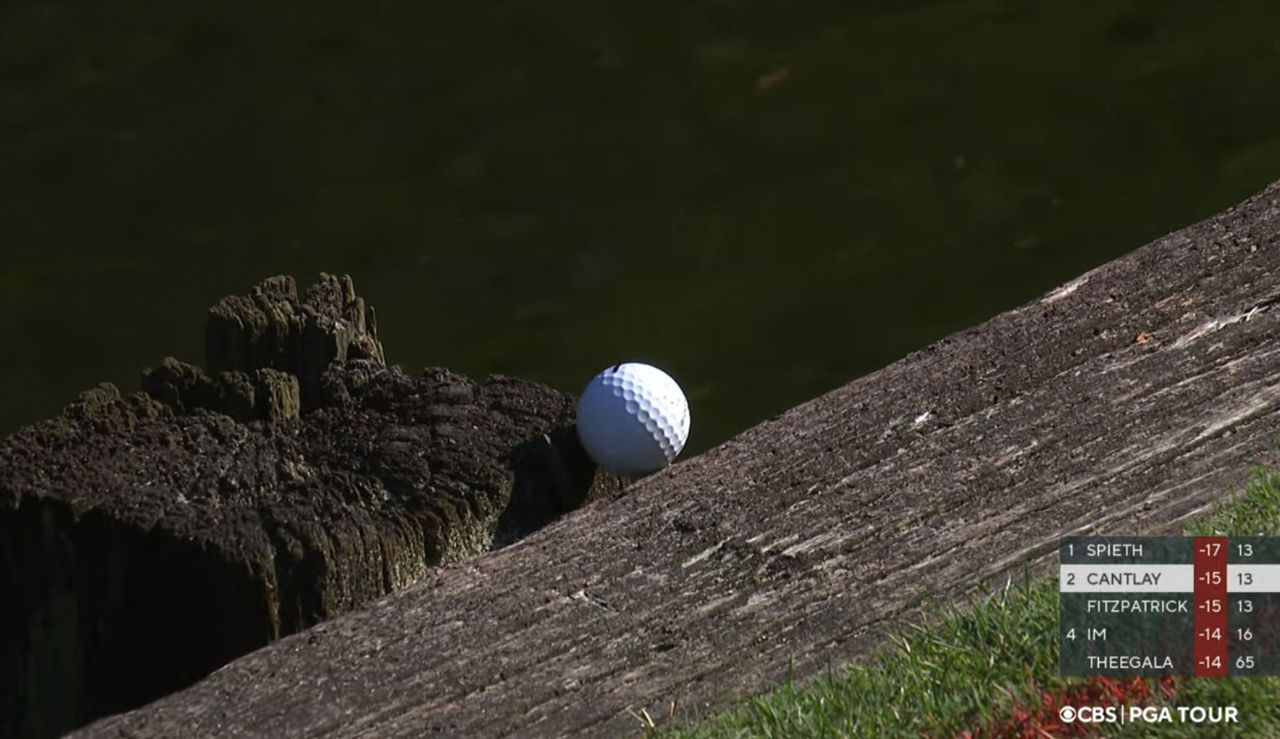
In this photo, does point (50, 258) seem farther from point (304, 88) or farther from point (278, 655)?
point (278, 655)

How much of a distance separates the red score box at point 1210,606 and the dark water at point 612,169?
3769 millimetres

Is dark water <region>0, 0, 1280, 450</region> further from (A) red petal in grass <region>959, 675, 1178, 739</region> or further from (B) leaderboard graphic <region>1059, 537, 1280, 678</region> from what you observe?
(A) red petal in grass <region>959, 675, 1178, 739</region>

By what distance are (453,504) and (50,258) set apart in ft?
14.4

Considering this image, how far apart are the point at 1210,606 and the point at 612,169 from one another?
4828 mm

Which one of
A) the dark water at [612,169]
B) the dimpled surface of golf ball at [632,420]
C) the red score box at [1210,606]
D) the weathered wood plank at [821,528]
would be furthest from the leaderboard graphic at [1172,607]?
the dark water at [612,169]

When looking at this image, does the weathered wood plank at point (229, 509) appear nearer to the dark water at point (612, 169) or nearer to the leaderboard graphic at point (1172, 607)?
the leaderboard graphic at point (1172, 607)

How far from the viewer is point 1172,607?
2389 millimetres

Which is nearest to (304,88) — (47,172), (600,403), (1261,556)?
(47,172)

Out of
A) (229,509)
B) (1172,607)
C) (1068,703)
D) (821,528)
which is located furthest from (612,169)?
(1068,703)

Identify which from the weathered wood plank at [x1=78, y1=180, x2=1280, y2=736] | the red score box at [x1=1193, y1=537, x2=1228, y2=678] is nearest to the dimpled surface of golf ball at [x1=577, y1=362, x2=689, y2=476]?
the weathered wood plank at [x1=78, y1=180, x2=1280, y2=736]

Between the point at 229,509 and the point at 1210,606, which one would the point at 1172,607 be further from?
the point at 229,509

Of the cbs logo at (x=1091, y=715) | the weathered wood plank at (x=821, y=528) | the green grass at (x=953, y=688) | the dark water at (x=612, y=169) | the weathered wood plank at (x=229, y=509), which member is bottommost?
the cbs logo at (x=1091, y=715)

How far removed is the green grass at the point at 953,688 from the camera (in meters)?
2.25

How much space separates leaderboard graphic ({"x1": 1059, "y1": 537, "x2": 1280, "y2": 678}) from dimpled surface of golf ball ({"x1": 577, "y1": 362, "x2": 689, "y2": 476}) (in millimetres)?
771
